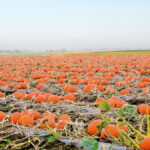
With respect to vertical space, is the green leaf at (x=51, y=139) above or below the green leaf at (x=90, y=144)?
below

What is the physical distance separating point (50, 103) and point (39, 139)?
59.5 inches

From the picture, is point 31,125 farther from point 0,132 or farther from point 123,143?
point 123,143

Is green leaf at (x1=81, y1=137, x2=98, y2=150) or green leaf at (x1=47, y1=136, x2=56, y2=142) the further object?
green leaf at (x1=47, y1=136, x2=56, y2=142)

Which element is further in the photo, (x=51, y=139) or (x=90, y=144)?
(x=51, y=139)

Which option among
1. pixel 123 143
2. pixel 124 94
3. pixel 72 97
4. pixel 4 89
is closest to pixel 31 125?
pixel 123 143

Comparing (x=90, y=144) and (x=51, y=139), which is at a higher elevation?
(x=90, y=144)

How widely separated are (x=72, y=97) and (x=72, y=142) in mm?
2003

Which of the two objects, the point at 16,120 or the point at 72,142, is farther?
the point at 16,120

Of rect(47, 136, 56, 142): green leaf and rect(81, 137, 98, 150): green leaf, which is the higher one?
rect(81, 137, 98, 150): green leaf

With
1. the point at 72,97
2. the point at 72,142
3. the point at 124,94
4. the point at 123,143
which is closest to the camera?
the point at 123,143

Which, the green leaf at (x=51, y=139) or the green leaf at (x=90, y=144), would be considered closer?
the green leaf at (x=90, y=144)

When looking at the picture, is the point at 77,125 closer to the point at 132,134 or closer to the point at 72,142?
the point at 72,142

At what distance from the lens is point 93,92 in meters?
4.97

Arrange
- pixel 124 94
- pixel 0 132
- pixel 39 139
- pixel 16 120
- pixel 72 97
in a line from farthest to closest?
pixel 124 94 < pixel 72 97 < pixel 16 120 < pixel 0 132 < pixel 39 139
